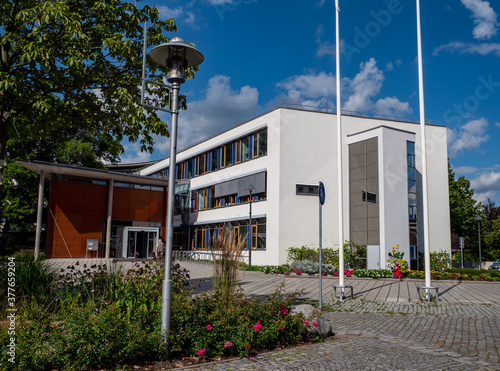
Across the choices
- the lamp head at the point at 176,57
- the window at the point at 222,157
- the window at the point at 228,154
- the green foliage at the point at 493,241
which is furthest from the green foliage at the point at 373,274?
the green foliage at the point at 493,241

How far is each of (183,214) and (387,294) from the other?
26.1 metres

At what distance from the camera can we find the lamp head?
6391 millimetres

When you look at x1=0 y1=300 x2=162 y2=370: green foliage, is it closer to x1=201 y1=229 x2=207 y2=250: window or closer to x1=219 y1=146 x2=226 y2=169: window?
x1=219 y1=146 x2=226 y2=169: window

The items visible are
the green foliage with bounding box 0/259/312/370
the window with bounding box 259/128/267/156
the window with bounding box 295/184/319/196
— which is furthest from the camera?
the window with bounding box 259/128/267/156

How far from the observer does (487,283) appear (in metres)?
19.0

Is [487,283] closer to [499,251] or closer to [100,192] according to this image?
[100,192]

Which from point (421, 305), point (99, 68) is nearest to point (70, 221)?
point (99, 68)

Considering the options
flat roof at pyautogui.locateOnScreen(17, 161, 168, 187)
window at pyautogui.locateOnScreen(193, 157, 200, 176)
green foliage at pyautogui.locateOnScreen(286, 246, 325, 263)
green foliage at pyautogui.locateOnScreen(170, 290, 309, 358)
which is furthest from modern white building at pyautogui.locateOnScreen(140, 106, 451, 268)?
green foliage at pyautogui.locateOnScreen(170, 290, 309, 358)

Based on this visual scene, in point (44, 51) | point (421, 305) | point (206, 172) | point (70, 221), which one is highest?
point (206, 172)

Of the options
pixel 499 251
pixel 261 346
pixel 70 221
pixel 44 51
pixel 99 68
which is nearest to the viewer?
pixel 261 346

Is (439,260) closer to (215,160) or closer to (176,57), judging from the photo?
(215,160)

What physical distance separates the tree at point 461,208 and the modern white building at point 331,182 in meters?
12.5

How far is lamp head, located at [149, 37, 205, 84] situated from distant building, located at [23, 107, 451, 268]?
16544mm

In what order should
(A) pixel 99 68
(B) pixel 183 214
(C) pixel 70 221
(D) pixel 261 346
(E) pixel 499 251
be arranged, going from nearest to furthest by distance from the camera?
1. (D) pixel 261 346
2. (A) pixel 99 68
3. (C) pixel 70 221
4. (B) pixel 183 214
5. (E) pixel 499 251
